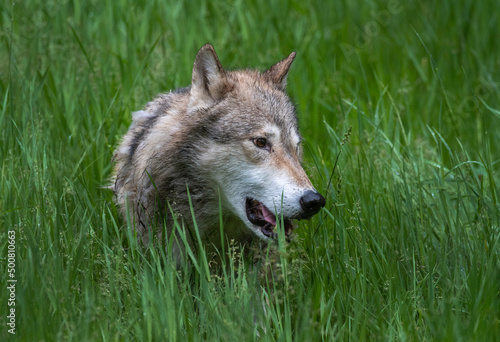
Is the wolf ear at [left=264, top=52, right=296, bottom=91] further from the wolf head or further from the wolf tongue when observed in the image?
the wolf tongue

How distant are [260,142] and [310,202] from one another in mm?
545

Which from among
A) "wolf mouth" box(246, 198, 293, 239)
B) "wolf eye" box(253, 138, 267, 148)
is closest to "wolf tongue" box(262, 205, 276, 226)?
"wolf mouth" box(246, 198, 293, 239)

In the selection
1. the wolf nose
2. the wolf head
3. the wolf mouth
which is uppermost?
the wolf head

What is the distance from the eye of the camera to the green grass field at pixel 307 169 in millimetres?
3127

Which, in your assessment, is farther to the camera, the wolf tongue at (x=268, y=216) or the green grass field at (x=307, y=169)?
the wolf tongue at (x=268, y=216)

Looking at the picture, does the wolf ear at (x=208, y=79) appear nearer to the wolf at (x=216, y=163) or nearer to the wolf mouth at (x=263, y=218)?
the wolf at (x=216, y=163)

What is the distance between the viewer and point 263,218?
3852 millimetres

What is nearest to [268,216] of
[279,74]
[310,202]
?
[310,202]

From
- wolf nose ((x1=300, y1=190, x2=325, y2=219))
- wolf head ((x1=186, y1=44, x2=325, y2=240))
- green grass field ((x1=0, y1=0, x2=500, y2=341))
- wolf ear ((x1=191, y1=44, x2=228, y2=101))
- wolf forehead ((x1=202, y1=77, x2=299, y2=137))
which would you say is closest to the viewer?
green grass field ((x1=0, y1=0, x2=500, y2=341))

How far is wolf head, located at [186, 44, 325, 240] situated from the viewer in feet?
12.1

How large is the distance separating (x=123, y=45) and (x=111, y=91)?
1.03 m

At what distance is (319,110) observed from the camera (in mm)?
6266

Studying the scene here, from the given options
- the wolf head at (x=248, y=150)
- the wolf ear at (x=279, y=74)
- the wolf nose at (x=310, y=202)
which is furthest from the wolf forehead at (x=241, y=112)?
the wolf nose at (x=310, y=202)

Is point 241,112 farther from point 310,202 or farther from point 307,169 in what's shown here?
point 307,169
